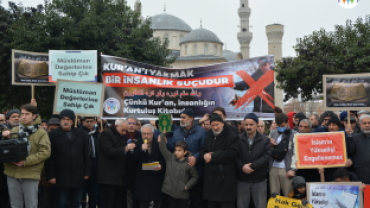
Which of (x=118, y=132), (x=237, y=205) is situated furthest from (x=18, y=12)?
(x=237, y=205)

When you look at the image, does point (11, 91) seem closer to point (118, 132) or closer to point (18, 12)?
point (18, 12)

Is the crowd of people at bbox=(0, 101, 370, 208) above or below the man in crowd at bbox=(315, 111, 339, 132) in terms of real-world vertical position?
below

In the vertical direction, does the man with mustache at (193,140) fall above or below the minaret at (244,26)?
below

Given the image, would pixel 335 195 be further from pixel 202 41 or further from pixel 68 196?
pixel 202 41

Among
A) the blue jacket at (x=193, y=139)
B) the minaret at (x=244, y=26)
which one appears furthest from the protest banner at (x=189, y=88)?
the minaret at (x=244, y=26)

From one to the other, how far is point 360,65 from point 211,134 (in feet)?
55.0

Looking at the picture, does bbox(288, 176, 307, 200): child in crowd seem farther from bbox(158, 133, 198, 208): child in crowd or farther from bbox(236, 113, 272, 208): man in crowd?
bbox(158, 133, 198, 208): child in crowd

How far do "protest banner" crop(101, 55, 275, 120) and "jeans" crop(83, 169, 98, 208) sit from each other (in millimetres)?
1246

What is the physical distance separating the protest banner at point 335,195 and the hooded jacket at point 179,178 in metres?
1.81

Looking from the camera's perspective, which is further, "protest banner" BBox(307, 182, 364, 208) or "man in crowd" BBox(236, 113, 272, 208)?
"man in crowd" BBox(236, 113, 272, 208)

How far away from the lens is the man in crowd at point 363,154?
6.05 meters

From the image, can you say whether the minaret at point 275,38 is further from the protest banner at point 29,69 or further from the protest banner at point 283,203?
the protest banner at point 283,203

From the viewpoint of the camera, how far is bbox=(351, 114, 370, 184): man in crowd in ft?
19.9

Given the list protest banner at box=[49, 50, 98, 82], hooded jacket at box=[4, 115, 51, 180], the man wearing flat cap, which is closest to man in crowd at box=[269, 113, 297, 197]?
the man wearing flat cap
